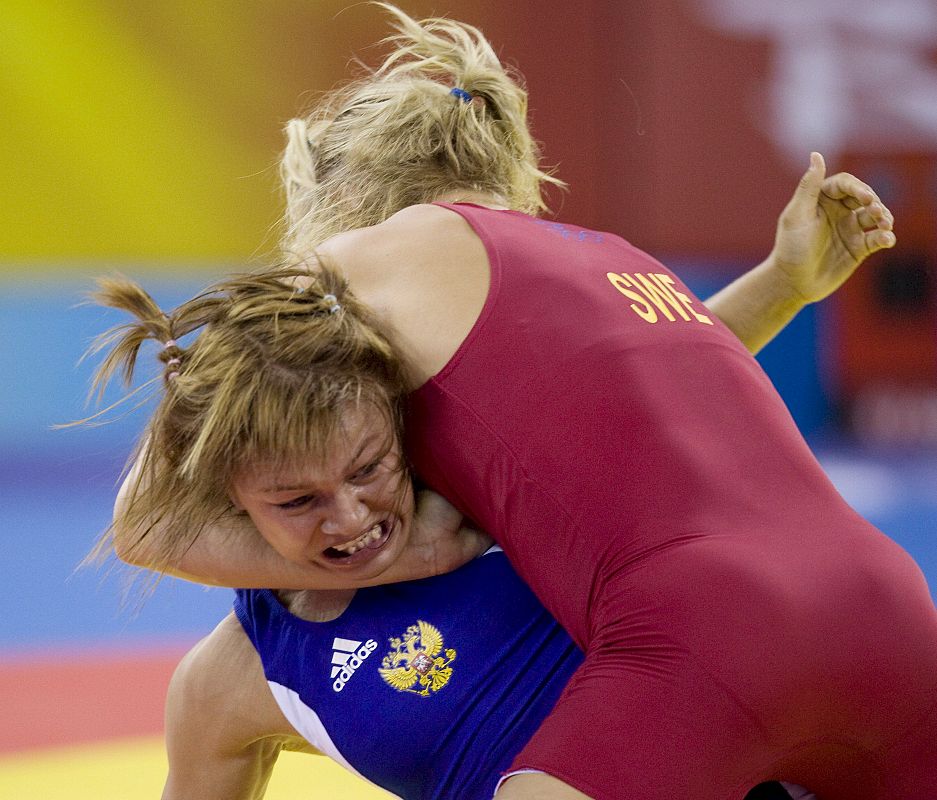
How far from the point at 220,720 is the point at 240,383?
71 centimetres

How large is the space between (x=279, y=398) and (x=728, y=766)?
2.46 feet

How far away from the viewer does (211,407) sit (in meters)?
1.75

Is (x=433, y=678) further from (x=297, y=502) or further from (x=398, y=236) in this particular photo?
(x=398, y=236)

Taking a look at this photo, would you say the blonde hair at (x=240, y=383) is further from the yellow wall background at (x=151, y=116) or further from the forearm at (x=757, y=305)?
the yellow wall background at (x=151, y=116)

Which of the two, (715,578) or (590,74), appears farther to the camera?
(590,74)

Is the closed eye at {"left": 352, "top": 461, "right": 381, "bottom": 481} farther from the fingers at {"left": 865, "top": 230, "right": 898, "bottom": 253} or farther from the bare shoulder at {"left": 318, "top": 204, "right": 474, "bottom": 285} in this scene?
the fingers at {"left": 865, "top": 230, "right": 898, "bottom": 253}

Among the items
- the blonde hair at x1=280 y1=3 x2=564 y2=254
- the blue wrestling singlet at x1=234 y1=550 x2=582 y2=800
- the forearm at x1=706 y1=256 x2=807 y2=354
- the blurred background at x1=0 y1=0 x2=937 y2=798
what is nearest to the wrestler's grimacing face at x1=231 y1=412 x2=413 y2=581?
the blue wrestling singlet at x1=234 y1=550 x2=582 y2=800

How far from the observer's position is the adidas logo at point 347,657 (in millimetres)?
1965

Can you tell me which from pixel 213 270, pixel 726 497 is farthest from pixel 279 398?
pixel 213 270

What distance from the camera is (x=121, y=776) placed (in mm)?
3174

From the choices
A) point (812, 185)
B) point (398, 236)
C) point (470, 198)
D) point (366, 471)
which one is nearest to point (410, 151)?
point (470, 198)

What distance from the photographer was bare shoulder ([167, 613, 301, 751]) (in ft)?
7.06

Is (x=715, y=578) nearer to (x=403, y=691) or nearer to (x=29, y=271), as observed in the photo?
(x=403, y=691)

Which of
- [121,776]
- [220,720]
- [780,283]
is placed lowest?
[121,776]
